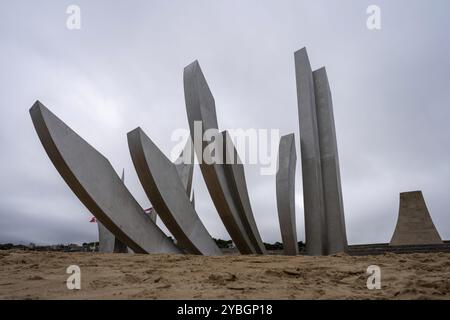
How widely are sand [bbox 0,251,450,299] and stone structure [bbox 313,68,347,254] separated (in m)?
4.54

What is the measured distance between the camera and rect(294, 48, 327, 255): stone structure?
31.5 feet

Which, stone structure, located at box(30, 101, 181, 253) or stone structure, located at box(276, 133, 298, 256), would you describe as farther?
stone structure, located at box(276, 133, 298, 256)

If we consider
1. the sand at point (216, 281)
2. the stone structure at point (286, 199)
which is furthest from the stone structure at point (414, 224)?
the sand at point (216, 281)

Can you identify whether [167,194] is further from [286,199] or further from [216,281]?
[216,281]

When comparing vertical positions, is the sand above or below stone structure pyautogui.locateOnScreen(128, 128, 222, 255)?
below

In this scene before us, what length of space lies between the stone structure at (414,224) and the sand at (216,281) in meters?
14.0

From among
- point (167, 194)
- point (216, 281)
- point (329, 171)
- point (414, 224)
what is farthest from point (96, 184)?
point (414, 224)

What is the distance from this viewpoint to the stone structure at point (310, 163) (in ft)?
31.5

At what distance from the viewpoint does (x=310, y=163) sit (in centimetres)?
1014

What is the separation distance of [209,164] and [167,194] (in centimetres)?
109

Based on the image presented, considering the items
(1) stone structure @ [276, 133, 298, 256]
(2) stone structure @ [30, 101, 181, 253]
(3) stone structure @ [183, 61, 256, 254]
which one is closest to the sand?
(2) stone structure @ [30, 101, 181, 253]

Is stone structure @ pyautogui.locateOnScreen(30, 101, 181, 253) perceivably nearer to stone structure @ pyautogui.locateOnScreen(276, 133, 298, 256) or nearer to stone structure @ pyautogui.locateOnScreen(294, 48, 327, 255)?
stone structure @ pyautogui.locateOnScreen(276, 133, 298, 256)

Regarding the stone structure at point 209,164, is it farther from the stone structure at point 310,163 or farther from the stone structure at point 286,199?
the stone structure at point 310,163
